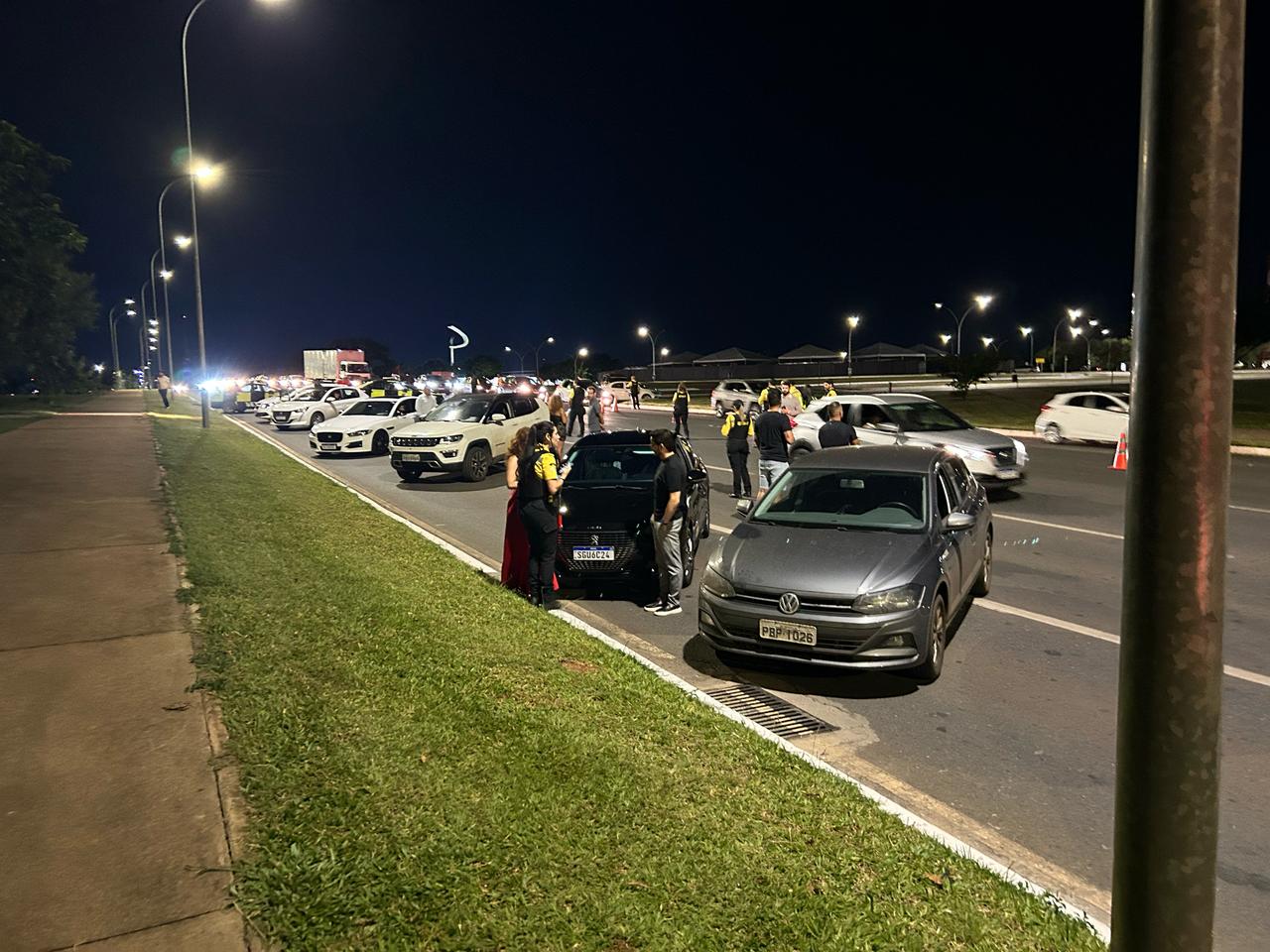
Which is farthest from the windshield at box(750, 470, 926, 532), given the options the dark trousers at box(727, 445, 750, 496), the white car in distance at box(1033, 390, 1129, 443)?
the white car in distance at box(1033, 390, 1129, 443)

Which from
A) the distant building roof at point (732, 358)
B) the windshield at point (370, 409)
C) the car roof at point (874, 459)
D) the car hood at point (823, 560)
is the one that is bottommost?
the car hood at point (823, 560)

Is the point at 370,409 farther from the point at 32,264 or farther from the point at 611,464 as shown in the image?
the point at 32,264

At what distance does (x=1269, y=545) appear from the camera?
10.6 metres

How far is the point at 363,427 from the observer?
22.8m

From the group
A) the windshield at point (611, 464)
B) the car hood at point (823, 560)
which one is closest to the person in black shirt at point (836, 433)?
the windshield at point (611, 464)

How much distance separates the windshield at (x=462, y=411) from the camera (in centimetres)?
1884

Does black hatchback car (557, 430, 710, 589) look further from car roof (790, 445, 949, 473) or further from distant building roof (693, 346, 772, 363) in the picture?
distant building roof (693, 346, 772, 363)

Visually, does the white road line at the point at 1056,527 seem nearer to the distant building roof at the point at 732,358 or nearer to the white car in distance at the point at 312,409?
the white car in distance at the point at 312,409

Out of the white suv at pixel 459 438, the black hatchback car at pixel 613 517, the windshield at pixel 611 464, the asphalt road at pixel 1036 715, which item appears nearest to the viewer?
the asphalt road at pixel 1036 715

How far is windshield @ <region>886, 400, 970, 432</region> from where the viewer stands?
15.3 m

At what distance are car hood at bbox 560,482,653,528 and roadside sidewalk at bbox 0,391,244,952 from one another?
144 inches

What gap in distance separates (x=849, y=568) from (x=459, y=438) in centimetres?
1261

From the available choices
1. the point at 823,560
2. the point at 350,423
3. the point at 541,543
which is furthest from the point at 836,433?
the point at 350,423

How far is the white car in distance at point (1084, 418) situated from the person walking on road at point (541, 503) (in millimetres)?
20022
